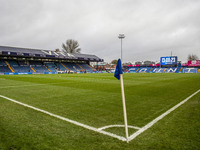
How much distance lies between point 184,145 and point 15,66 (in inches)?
→ 2140

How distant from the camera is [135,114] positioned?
15.6 feet

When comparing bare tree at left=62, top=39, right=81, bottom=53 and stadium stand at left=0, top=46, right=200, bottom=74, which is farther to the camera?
bare tree at left=62, top=39, right=81, bottom=53

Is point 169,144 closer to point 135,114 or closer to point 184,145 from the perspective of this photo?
point 184,145

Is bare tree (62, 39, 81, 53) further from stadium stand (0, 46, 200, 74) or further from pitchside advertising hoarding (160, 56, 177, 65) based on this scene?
pitchside advertising hoarding (160, 56, 177, 65)

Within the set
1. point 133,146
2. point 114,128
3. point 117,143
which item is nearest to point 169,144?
point 133,146

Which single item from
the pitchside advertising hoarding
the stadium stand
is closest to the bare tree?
the stadium stand

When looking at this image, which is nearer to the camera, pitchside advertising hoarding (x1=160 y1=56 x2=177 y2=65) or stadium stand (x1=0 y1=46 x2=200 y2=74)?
stadium stand (x1=0 y1=46 x2=200 y2=74)

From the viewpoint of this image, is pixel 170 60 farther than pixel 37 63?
Yes

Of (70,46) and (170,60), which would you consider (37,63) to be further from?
(170,60)

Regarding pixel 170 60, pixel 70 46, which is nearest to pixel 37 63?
pixel 70 46

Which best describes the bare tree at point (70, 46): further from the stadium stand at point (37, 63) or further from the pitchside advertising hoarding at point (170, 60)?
the pitchside advertising hoarding at point (170, 60)

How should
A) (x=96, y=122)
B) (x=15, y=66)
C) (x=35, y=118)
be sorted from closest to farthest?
(x=96, y=122) → (x=35, y=118) → (x=15, y=66)

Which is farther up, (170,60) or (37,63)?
(170,60)

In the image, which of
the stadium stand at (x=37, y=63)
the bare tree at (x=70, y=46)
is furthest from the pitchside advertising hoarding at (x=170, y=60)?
the bare tree at (x=70, y=46)
